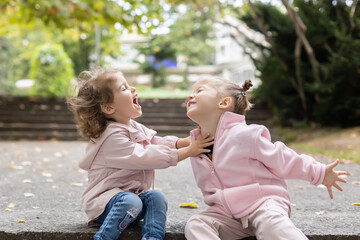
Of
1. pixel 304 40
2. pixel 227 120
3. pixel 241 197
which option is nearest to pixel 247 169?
pixel 241 197

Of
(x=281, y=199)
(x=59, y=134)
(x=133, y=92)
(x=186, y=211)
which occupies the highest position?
(x=133, y=92)

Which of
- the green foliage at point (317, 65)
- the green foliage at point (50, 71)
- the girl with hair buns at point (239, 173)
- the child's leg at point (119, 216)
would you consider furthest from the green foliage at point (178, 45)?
the child's leg at point (119, 216)

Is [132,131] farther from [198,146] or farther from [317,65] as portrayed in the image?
[317,65]

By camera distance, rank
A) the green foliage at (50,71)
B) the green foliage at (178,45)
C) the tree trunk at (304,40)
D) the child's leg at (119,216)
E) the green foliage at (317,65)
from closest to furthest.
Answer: the child's leg at (119,216), the tree trunk at (304,40), the green foliage at (317,65), the green foliage at (50,71), the green foliage at (178,45)

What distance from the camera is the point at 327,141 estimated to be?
29.2 feet

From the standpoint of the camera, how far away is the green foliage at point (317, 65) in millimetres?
9336

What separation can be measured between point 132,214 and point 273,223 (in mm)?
806

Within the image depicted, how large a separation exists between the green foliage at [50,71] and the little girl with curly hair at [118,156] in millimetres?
13098

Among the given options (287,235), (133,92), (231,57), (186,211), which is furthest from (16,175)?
(231,57)

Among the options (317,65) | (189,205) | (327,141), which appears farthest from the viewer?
(317,65)

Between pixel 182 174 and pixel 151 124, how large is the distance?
6.59 metres

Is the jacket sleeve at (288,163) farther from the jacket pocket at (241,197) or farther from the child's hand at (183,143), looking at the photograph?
the child's hand at (183,143)

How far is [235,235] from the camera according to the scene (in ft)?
8.21

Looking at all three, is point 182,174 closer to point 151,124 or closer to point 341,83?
point 341,83
